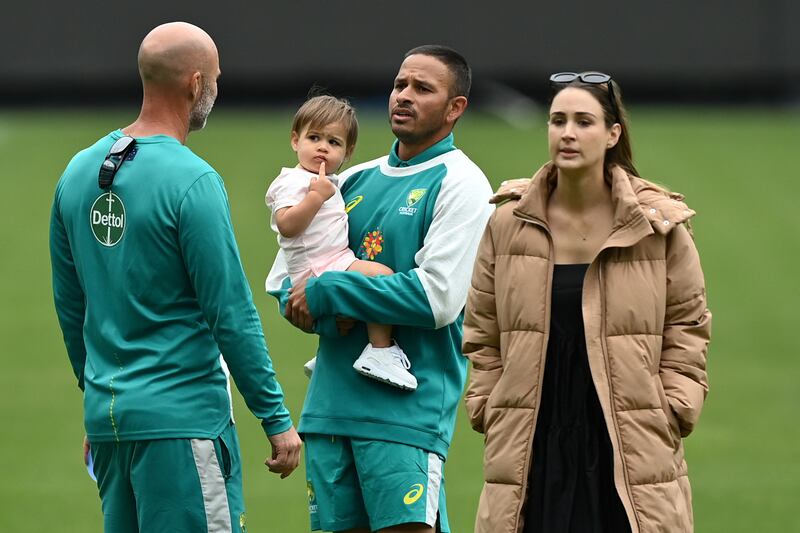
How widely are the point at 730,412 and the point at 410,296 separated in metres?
7.09

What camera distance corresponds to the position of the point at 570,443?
504 cm

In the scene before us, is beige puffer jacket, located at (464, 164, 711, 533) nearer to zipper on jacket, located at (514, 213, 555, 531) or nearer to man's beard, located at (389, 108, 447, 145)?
zipper on jacket, located at (514, 213, 555, 531)

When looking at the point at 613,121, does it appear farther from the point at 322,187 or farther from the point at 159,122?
the point at 159,122

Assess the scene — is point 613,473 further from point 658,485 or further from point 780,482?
point 780,482

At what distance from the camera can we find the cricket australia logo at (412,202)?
5660 millimetres

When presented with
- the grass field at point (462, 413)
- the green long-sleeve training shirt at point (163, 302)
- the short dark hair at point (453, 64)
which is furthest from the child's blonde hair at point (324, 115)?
the grass field at point (462, 413)

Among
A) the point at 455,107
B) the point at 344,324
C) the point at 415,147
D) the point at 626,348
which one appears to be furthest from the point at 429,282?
the point at 626,348

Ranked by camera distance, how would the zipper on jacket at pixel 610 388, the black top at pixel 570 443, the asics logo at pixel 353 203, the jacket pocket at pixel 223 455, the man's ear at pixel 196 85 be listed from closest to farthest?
the zipper on jacket at pixel 610 388, the black top at pixel 570 443, the jacket pocket at pixel 223 455, the man's ear at pixel 196 85, the asics logo at pixel 353 203

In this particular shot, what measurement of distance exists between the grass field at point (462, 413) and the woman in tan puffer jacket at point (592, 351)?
388 centimetres

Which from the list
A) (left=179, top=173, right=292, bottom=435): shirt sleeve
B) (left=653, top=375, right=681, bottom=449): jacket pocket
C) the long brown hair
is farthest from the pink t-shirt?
(left=653, top=375, right=681, bottom=449): jacket pocket

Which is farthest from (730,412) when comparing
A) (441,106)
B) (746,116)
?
(746,116)

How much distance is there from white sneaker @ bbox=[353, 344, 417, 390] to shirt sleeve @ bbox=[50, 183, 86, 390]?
1.01 meters

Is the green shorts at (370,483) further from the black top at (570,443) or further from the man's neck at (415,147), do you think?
the man's neck at (415,147)

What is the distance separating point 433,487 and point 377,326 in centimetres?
63
